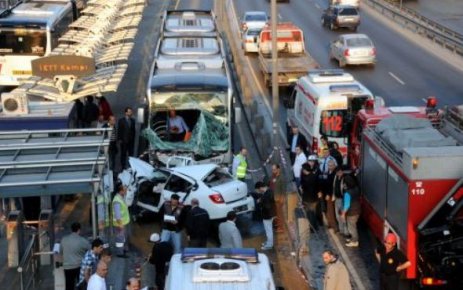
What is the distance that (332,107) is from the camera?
72.5ft

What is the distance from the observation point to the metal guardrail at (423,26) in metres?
43.2

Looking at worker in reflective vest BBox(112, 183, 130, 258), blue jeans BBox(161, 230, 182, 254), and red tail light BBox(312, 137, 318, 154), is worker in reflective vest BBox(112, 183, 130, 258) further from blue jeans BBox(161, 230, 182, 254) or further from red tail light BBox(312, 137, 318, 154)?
red tail light BBox(312, 137, 318, 154)

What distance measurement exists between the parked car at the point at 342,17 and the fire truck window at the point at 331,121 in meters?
29.9

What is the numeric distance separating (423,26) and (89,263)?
Result: 37.3m

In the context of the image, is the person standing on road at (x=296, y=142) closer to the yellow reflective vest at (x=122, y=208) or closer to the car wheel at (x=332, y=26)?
the yellow reflective vest at (x=122, y=208)

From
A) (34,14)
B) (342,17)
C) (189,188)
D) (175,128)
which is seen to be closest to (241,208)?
(189,188)

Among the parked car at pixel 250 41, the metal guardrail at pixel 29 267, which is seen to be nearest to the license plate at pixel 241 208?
the metal guardrail at pixel 29 267

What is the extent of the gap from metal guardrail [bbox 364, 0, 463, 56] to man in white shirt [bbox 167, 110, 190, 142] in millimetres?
22685

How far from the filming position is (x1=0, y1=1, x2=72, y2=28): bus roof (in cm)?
3366

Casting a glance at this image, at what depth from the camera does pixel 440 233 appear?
13.8 meters

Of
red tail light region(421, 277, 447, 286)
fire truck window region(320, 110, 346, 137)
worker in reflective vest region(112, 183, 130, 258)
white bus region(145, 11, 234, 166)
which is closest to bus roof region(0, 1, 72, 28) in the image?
white bus region(145, 11, 234, 166)

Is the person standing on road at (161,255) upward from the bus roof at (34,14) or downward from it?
downward

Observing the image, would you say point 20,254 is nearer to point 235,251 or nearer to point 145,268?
point 145,268

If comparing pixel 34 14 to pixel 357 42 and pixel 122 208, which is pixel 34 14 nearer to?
pixel 357 42
